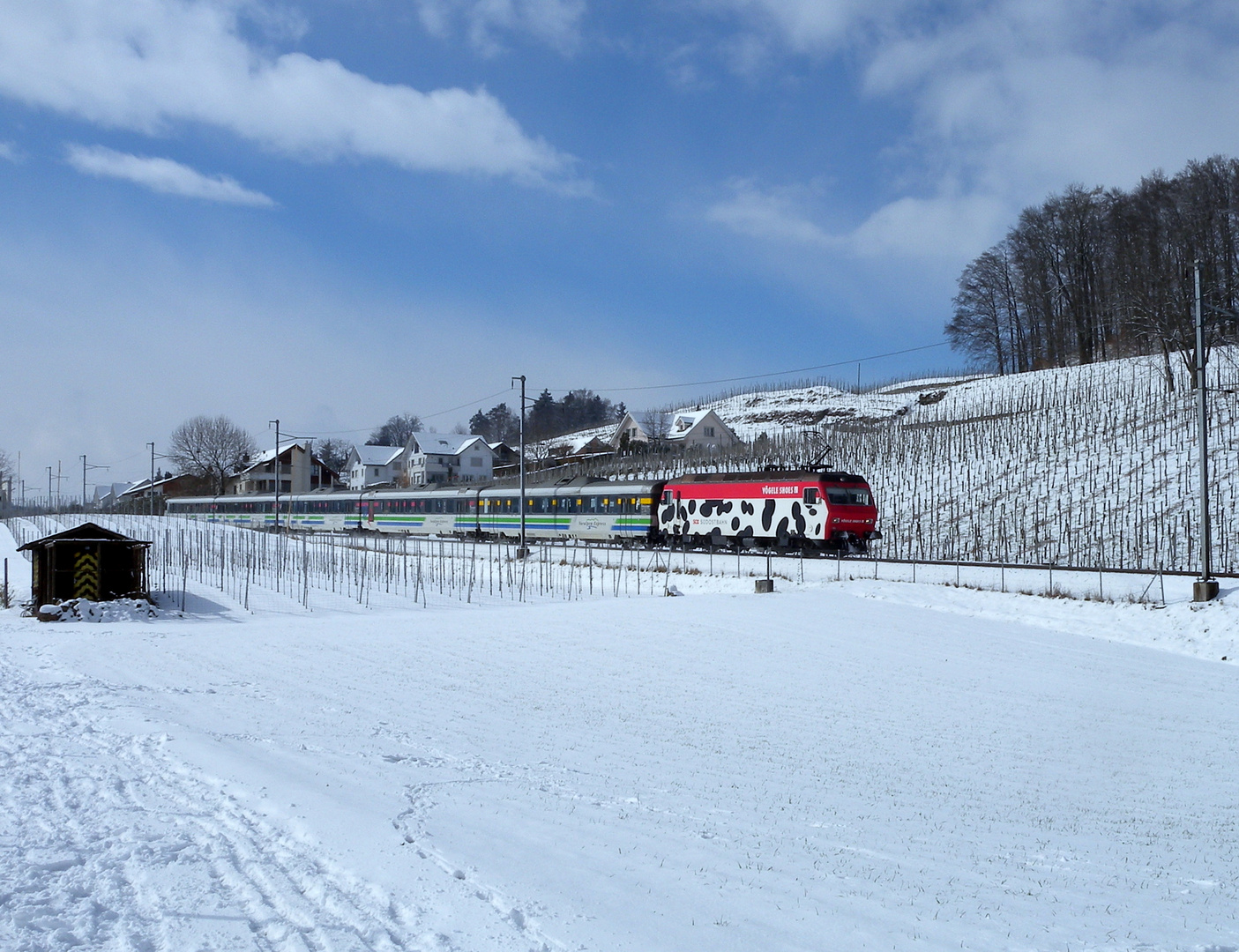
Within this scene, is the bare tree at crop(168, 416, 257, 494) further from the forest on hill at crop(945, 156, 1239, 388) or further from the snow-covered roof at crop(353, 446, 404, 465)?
the forest on hill at crop(945, 156, 1239, 388)

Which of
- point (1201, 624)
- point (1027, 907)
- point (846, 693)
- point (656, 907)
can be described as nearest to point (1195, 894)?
point (1027, 907)

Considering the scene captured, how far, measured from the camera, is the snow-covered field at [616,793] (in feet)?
17.7

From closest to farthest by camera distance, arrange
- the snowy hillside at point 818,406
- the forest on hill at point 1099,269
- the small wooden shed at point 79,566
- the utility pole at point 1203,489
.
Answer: the utility pole at point 1203,489 < the small wooden shed at point 79,566 < the forest on hill at point 1099,269 < the snowy hillside at point 818,406

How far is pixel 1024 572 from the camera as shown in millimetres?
22797

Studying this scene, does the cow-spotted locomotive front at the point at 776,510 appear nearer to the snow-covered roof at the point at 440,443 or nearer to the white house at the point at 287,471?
the snow-covered roof at the point at 440,443

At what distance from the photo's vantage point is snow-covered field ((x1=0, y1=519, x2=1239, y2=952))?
5.41 m

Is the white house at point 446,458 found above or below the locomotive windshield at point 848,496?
above

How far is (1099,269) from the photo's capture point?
Answer: 2400 inches

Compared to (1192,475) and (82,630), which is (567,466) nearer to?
(1192,475)

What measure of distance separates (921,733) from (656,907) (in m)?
7.47

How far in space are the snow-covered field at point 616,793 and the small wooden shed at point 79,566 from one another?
5.09 m

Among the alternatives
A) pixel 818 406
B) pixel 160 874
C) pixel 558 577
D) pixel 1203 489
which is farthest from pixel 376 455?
pixel 160 874

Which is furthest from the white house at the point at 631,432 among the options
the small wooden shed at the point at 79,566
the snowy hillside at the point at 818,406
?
the small wooden shed at the point at 79,566

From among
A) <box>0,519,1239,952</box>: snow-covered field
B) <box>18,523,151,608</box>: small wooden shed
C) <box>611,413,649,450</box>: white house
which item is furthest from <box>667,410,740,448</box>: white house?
<box>0,519,1239,952</box>: snow-covered field
